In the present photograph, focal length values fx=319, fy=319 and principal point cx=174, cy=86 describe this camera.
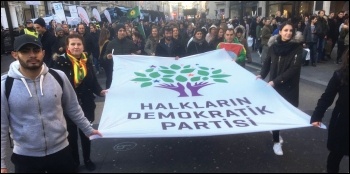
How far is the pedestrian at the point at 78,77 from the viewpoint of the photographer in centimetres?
352

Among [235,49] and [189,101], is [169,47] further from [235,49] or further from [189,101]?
[189,101]

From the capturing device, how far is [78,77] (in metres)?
3.59

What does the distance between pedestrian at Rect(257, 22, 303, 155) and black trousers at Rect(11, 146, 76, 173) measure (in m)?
2.64

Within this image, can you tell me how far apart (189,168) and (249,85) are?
1355 millimetres

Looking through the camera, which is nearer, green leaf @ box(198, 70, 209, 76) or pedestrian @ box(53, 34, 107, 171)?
pedestrian @ box(53, 34, 107, 171)

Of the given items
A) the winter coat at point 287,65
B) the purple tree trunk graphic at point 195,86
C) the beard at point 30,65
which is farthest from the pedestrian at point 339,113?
the beard at point 30,65

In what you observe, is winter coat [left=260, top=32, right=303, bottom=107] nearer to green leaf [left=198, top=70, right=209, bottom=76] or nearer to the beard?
green leaf [left=198, top=70, right=209, bottom=76]

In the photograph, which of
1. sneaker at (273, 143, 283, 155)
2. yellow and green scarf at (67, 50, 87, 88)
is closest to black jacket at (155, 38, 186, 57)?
yellow and green scarf at (67, 50, 87, 88)

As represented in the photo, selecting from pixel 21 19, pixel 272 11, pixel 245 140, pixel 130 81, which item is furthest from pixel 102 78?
pixel 21 19

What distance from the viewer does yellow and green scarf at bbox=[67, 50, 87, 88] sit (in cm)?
354

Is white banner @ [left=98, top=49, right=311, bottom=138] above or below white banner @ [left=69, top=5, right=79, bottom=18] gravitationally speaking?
below

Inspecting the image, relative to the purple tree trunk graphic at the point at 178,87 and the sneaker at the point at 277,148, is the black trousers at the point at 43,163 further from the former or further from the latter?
the sneaker at the point at 277,148

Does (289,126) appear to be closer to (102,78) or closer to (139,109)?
(139,109)

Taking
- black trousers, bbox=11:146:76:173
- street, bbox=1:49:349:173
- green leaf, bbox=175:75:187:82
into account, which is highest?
green leaf, bbox=175:75:187:82
